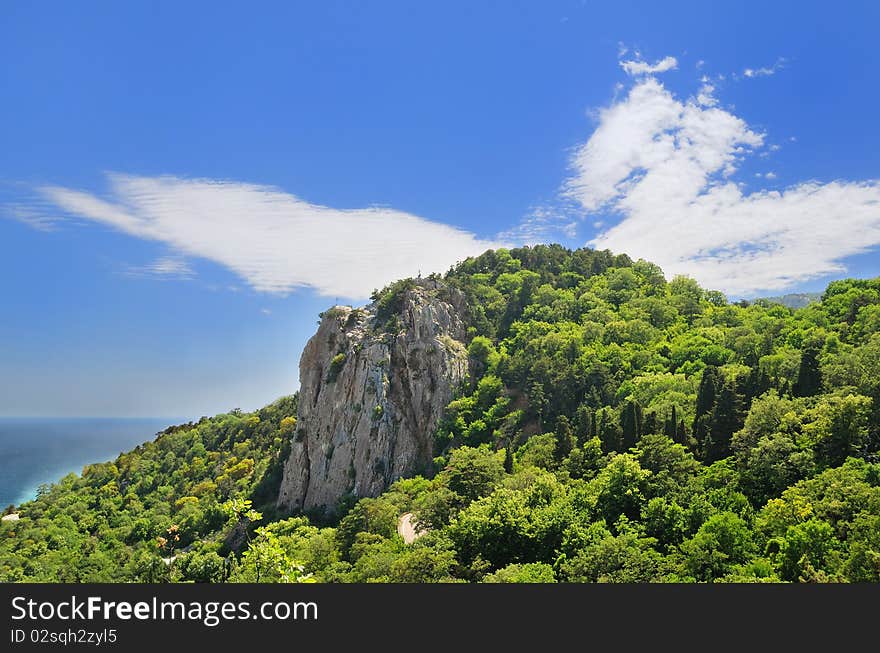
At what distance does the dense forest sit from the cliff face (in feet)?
12.1

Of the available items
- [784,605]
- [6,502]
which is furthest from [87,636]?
[6,502]

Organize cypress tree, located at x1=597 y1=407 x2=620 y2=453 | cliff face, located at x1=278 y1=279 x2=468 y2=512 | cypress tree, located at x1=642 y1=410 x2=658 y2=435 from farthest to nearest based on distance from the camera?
cliff face, located at x1=278 y1=279 x2=468 y2=512 < cypress tree, located at x1=597 y1=407 x2=620 y2=453 < cypress tree, located at x1=642 y1=410 x2=658 y2=435

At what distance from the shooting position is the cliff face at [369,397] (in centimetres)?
6825

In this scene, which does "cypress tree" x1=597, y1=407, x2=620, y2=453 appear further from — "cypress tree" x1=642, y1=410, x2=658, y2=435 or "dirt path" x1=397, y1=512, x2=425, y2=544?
"dirt path" x1=397, y1=512, x2=425, y2=544

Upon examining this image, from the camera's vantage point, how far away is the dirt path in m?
41.4

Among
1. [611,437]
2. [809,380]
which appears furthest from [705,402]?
[611,437]

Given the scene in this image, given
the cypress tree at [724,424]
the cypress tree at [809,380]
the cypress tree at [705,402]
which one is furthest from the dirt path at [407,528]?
the cypress tree at [809,380]

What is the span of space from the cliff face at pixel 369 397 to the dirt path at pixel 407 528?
17946 millimetres

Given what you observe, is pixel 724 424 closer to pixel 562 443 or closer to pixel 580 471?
pixel 580 471

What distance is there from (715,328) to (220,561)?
62500 millimetres

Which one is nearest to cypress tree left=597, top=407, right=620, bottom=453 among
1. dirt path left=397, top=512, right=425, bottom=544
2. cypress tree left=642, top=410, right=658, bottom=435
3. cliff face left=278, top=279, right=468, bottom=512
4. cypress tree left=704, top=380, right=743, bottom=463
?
cypress tree left=642, top=410, right=658, bottom=435

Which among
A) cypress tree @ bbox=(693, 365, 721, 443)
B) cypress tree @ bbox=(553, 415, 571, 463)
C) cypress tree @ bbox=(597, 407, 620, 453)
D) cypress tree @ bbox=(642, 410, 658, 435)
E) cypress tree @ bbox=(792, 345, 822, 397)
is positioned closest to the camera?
cypress tree @ bbox=(792, 345, 822, 397)

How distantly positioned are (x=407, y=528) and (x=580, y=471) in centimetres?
1571

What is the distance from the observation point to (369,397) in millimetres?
71125
